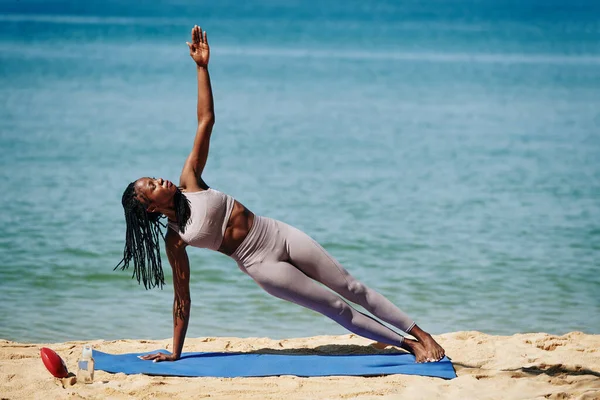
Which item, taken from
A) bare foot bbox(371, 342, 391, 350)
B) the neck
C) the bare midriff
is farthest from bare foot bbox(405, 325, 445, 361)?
the neck

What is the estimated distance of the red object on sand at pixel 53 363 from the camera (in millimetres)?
4914

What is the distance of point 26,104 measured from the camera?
63.2ft

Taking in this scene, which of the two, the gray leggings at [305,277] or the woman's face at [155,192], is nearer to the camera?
the woman's face at [155,192]

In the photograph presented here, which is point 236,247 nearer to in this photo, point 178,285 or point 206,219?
point 206,219

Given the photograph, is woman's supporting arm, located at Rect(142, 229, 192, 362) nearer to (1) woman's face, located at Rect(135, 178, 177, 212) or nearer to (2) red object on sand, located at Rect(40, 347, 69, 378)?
(1) woman's face, located at Rect(135, 178, 177, 212)

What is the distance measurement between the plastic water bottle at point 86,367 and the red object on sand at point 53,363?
0.35 ft

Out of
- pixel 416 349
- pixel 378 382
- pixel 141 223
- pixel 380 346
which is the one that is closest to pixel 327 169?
pixel 380 346

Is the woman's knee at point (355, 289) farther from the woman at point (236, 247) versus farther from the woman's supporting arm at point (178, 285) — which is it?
the woman's supporting arm at point (178, 285)

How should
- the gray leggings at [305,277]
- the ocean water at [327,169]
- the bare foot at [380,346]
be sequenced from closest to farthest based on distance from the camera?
the gray leggings at [305,277], the bare foot at [380,346], the ocean water at [327,169]

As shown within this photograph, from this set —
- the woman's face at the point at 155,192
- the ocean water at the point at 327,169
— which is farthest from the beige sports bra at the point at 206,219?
the ocean water at the point at 327,169

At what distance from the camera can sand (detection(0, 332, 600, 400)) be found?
4.68 metres

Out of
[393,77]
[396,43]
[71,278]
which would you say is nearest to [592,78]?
[393,77]

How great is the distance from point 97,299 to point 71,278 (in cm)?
62

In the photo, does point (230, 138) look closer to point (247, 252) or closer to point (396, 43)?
point (247, 252)
